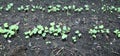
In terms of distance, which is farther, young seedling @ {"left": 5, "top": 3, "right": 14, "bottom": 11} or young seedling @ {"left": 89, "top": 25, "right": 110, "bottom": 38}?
young seedling @ {"left": 5, "top": 3, "right": 14, "bottom": 11}

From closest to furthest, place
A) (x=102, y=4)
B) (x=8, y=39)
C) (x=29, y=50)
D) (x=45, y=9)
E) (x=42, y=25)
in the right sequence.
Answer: (x=29, y=50)
(x=8, y=39)
(x=42, y=25)
(x=45, y=9)
(x=102, y=4)

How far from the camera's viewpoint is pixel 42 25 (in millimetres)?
4336

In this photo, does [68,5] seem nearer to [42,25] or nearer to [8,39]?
[42,25]

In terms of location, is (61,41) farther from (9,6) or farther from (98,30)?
(9,6)

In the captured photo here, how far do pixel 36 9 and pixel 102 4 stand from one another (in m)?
1.92

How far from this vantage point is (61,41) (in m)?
3.84

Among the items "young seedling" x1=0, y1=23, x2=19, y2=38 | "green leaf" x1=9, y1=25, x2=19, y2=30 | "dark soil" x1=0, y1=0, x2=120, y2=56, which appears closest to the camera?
"dark soil" x1=0, y1=0, x2=120, y2=56

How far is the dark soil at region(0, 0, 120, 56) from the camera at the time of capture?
3.60 metres

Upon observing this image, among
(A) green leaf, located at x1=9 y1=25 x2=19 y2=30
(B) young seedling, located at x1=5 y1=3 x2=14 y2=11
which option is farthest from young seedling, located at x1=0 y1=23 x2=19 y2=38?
(B) young seedling, located at x1=5 y1=3 x2=14 y2=11

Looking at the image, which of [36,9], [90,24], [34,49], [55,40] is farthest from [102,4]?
[34,49]

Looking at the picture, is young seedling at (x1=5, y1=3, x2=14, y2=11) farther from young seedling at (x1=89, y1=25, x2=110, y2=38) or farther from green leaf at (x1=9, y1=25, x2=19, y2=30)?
young seedling at (x1=89, y1=25, x2=110, y2=38)

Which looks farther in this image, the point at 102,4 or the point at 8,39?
the point at 102,4

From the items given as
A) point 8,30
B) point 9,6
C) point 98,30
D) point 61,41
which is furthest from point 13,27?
point 98,30

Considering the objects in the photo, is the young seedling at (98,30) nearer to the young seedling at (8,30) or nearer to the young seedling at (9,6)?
the young seedling at (8,30)
